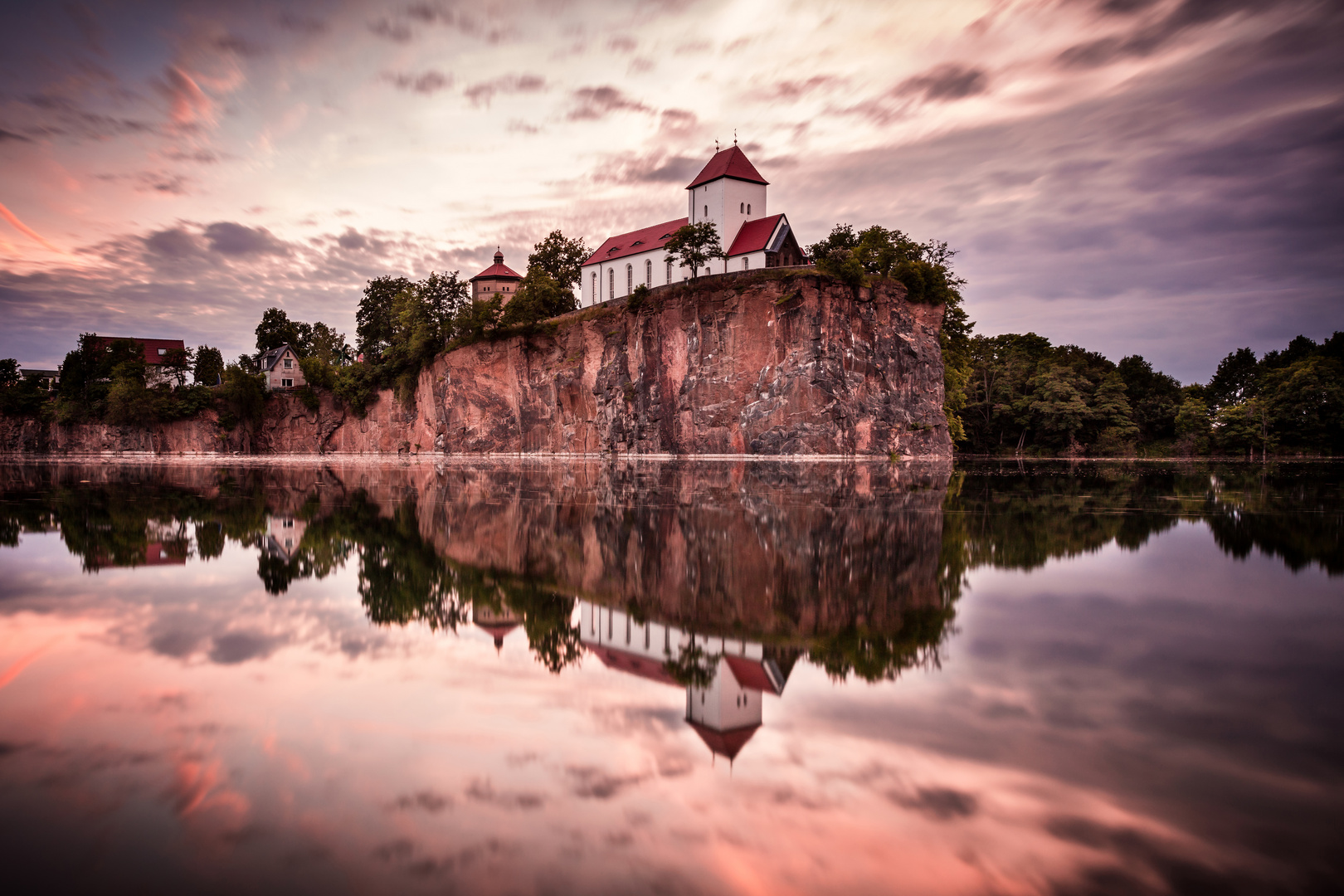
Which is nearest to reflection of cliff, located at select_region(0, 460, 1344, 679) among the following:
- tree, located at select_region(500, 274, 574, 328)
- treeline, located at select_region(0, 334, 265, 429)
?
A: tree, located at select_region(500, 274, 574, 328)

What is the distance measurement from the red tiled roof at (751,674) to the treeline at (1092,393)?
5633 cm

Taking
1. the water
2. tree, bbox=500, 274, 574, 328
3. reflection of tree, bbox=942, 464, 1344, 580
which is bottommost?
the water

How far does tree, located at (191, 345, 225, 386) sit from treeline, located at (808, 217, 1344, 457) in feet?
262

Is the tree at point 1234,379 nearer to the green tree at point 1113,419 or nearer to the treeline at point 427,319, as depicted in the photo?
the green tree at point 1113,419

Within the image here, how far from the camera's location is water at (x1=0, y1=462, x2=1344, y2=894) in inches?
124

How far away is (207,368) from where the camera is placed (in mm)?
99062

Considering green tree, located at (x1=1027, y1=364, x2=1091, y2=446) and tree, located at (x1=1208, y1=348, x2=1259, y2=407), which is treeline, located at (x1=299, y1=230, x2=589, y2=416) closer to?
green tree, located at (x1=1027, y1=364, x2=1091, y2=446)

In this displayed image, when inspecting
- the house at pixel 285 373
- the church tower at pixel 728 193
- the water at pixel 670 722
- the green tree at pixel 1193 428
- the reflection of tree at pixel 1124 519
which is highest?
the church tower at pixel 728 193

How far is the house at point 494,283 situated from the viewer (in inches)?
3745

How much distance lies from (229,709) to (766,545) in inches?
325

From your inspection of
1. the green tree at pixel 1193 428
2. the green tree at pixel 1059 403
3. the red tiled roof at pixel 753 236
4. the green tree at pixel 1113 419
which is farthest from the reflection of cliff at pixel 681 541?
the green tree at pixel 1193 428

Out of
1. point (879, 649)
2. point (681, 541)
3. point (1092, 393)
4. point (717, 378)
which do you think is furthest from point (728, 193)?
point (879, 649)

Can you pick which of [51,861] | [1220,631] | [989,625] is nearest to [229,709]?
[51,861]

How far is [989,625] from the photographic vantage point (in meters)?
7.01
